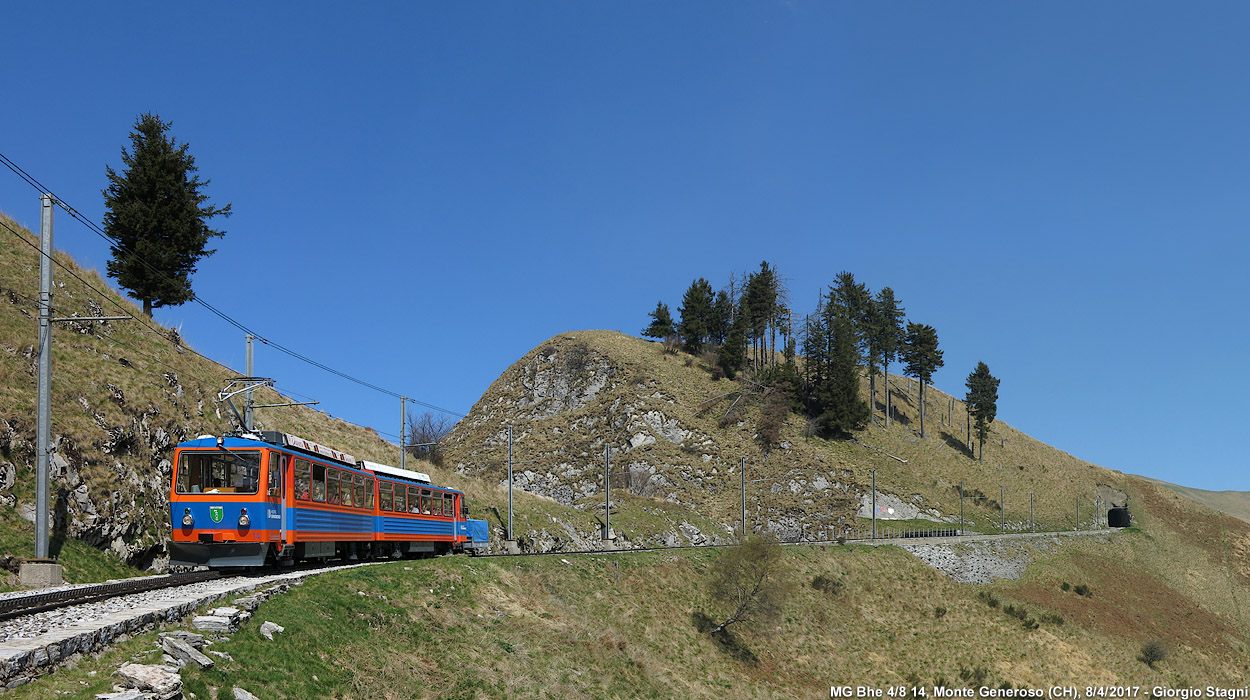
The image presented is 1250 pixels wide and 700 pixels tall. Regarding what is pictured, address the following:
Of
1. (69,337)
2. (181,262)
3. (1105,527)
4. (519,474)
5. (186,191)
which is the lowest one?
(1105,527)

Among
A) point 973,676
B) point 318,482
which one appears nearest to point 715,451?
point 973,676

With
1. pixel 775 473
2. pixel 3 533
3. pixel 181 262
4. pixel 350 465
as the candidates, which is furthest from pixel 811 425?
pixel 3 533

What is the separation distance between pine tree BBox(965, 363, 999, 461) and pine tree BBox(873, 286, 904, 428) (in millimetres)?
17398

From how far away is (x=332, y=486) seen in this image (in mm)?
28906

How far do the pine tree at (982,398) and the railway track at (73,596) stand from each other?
134 m

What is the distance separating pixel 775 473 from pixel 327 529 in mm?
87337

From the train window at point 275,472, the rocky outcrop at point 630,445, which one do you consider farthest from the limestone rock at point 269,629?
the rocky outcrop at point 630,445

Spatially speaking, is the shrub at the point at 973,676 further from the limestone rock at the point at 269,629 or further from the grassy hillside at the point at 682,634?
the limestone rock at the point at 269,629

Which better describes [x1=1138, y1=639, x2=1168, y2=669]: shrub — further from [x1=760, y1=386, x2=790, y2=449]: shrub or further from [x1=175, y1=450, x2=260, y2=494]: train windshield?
[x1=175, y1=450, x2=260, y2=494]: train windshield

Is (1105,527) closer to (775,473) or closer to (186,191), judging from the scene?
(775,473)

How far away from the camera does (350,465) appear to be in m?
30.8

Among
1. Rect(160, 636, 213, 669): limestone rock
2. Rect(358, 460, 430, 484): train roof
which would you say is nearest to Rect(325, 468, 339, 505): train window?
Rect(358, 460, 430, 484): train roof

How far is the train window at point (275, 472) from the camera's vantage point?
2491 centimetres

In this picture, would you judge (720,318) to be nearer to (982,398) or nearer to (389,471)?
(982,398)
